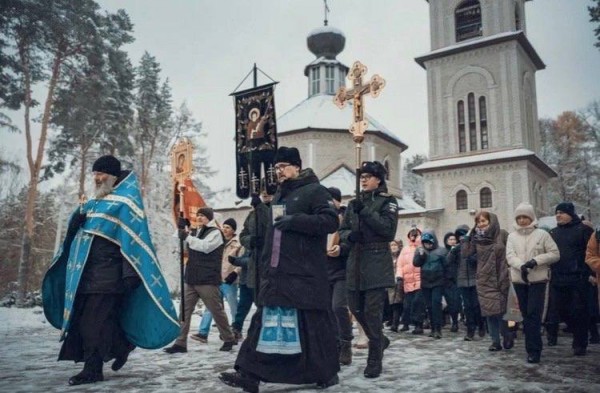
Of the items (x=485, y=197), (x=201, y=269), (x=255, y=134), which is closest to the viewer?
(x=201, y=269)

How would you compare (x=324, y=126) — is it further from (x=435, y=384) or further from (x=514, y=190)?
(x=435, y=384)

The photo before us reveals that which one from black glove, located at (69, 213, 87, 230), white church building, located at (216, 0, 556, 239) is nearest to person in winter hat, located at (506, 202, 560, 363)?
black glove, located at (69, 213, 87, 230)

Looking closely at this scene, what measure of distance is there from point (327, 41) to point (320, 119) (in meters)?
8.41

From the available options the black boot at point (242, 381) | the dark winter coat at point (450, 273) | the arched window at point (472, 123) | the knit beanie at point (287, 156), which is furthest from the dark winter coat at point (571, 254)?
the arched window at point (472, 123)

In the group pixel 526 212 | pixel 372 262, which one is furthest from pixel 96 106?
pixel 526 212

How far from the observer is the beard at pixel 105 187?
531cm

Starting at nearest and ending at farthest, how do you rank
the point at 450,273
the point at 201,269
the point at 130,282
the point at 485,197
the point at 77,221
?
the point at 130,282
the point at 77,221
the point at 201,269
the point at 450,273
the point at 485,197

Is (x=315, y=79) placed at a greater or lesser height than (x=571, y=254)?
greater

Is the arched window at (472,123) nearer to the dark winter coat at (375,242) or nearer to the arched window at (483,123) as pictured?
the arched window at (483,123)

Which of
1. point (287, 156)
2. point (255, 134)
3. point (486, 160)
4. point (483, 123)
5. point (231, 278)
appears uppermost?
point (483, 123)

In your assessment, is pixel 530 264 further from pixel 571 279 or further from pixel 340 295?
pixel 340 295

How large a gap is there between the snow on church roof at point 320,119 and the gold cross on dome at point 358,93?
24.9 meters

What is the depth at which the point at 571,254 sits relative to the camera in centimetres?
657

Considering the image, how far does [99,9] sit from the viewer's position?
17.5 meters
